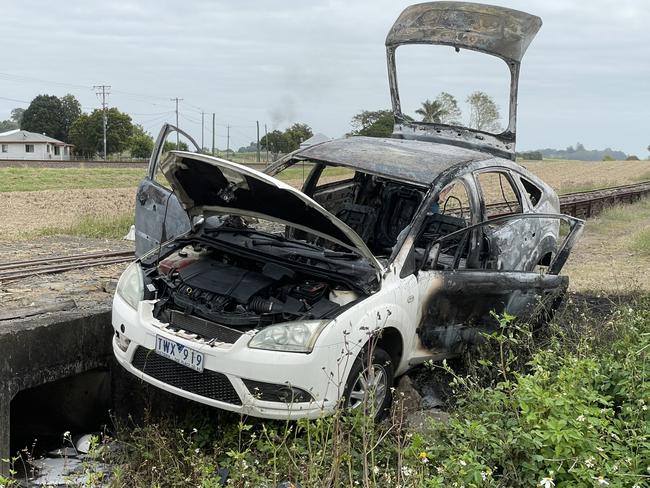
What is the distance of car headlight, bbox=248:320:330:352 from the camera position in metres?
4.20

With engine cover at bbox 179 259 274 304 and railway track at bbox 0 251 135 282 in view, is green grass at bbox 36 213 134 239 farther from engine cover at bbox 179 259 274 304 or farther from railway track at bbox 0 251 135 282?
engine cover at bbox 179 259 274 304

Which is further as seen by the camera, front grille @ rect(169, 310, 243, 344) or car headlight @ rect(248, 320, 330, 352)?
front grille @ rect(169, 310, 243, 344)

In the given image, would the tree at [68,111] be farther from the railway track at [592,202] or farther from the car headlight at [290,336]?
the car headlight at [290,336]

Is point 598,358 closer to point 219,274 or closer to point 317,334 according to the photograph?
point 317,334

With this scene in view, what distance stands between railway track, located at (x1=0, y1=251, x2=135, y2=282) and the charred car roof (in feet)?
12.6

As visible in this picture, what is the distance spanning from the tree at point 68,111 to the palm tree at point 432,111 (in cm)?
7909

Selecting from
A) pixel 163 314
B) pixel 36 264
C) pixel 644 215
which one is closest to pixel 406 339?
pixel 163 314

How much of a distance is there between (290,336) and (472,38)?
14.9 feet

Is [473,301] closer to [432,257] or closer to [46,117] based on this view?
[432,257]

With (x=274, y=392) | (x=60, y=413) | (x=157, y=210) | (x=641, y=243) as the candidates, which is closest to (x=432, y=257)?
(x=274, y=392)

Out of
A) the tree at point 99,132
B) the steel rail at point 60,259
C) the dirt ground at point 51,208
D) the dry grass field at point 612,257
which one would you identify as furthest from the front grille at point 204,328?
the tree at point 99,132

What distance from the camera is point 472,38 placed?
24.3ft

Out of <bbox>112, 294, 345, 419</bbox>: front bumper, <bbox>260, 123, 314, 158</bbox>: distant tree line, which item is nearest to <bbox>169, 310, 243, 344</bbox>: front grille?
<bbox>112, 294, 345, 419</bbox>: front bumper

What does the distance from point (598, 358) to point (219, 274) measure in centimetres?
278
